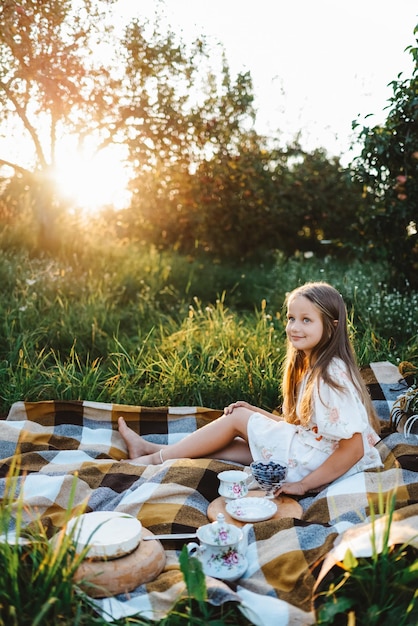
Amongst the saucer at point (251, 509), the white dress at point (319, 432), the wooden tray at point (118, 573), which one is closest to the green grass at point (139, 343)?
the white dress at point (319, 432)

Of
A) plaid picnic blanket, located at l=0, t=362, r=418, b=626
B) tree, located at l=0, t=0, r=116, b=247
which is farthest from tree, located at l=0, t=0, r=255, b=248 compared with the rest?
plaid picnic blanket, located at l=0, t=362, r=418, b=626

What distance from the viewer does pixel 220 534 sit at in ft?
8.15

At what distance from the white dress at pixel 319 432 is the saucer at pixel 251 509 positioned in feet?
1.21

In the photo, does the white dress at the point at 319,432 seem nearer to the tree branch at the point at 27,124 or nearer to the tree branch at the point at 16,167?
the tree branch at the point at 27,124

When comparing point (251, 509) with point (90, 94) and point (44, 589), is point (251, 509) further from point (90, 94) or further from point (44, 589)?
point (90, 94)

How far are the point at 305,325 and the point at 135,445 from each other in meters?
1.30

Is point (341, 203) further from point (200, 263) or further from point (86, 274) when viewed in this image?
point (86, 274)

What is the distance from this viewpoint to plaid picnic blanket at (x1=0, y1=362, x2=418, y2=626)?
2.32 meters

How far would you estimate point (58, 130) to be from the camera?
736cm

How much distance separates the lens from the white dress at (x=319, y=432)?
10.5ft

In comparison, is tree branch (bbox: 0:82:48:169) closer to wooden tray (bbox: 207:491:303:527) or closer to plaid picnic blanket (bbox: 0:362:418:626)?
plaid picnic blanket (bbox: 0:362:418:626)

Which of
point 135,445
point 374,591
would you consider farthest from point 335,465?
point 135,445

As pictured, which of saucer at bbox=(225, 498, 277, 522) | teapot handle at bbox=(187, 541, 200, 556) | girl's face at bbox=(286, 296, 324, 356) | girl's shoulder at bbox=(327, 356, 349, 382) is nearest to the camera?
teapot handle at bbox=(187, 541, 200, 556)

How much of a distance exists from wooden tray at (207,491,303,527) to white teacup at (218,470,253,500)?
46mm
